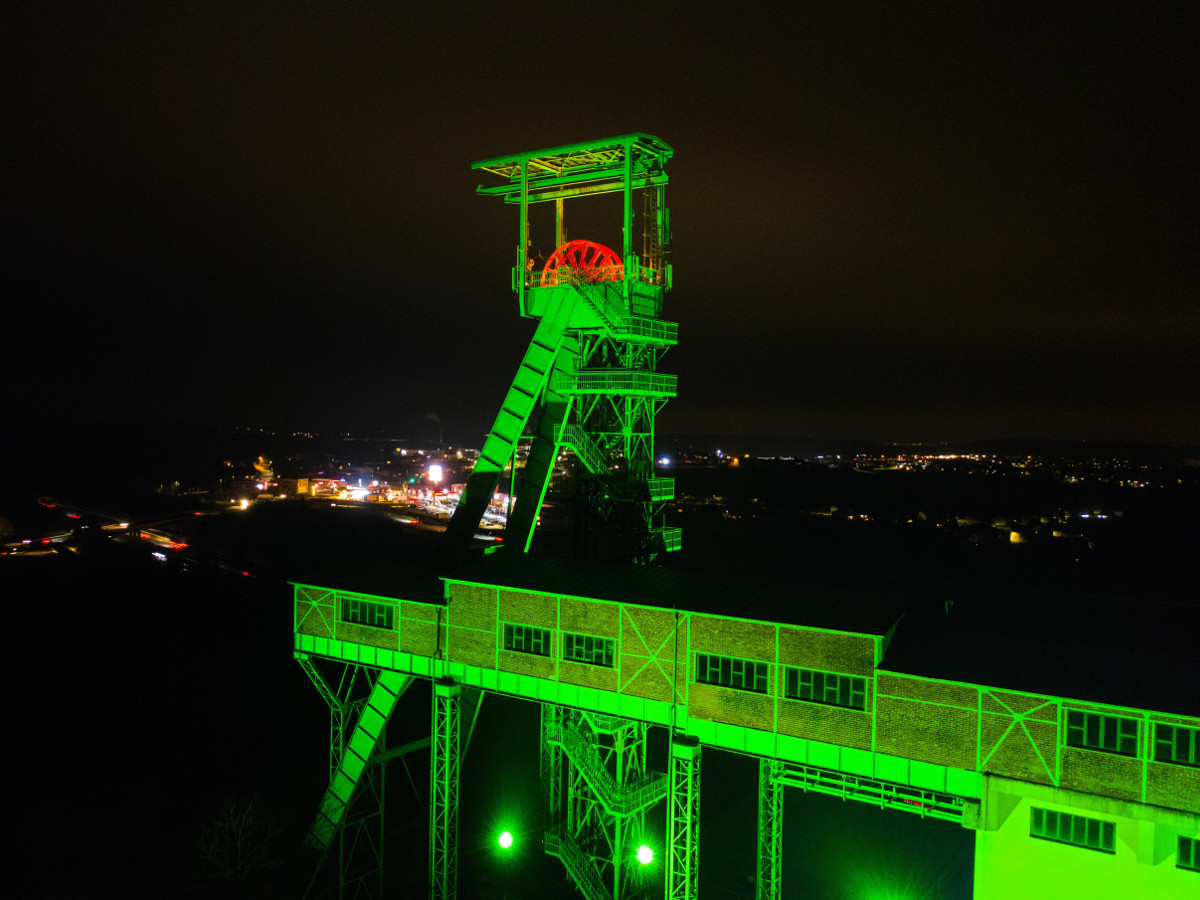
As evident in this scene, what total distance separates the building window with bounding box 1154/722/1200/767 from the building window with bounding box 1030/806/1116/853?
2041mm

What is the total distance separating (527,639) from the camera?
60.6 feet

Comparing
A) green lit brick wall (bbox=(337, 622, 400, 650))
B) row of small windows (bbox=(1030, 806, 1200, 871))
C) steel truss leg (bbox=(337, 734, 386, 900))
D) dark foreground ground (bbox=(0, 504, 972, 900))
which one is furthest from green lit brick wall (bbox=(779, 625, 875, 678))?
steel truss leg (bbox=(337, 734, 386, 900))

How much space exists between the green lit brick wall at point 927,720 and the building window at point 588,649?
5.65 m

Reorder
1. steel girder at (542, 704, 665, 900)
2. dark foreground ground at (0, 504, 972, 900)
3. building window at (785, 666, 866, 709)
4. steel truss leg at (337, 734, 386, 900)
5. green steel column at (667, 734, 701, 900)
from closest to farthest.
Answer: building window at (785, 666, 866, 709) < green steel column at (667, 734, 701, 900) < steel girder at (542, 704, 665, 900) < steel truss leg at (337, 734, 386, 900) < dark foreground ground at (0, 504, 972, 900)

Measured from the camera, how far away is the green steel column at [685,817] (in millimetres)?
16094

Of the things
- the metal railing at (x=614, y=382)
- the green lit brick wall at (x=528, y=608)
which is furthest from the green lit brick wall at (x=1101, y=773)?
the metal railing at (x=614, y=382)

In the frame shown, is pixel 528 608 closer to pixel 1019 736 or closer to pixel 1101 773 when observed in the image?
pixel 1019 736

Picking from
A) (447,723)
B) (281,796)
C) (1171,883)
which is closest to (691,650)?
(447,723)

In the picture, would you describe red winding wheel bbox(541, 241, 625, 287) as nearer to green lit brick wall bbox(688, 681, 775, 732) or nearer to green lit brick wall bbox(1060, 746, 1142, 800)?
green lit brick wall bbox(688, 681, 775, 732)

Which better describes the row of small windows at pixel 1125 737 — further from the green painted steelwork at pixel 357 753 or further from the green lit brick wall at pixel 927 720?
the green painted steelwork at pixel 357 753

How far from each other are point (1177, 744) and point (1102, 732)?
981mm

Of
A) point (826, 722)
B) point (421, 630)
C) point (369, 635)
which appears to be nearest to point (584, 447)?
point (421, 630)

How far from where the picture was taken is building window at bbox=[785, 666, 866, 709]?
14695 mm

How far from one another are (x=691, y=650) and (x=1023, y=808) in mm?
6445
